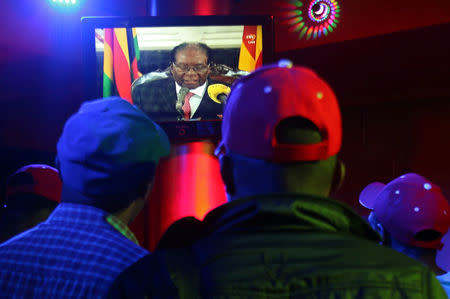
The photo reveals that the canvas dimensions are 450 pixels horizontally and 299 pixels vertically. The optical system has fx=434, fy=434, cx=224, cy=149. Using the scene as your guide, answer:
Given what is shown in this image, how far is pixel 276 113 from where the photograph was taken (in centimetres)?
93

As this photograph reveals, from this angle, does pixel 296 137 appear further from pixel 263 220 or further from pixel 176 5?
pixel 176 5

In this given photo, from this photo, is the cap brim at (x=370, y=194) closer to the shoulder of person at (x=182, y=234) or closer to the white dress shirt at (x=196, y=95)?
the white dress shirt at (x=196, y=95)

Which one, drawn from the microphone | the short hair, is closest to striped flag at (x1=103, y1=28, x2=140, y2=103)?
the short hair

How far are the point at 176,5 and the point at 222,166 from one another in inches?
83.5

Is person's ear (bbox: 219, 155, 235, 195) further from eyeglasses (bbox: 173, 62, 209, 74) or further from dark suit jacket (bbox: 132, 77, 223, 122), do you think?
eyeglasses (bbox: 173, 62, 209, 74)

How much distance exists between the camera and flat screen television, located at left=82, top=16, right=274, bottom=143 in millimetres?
2586

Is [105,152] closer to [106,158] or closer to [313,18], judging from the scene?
[106,158]

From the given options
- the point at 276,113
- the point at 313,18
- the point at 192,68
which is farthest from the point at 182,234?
the point at 313,18

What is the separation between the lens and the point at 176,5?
2.84 metres

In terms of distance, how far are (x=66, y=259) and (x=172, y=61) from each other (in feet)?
6.06

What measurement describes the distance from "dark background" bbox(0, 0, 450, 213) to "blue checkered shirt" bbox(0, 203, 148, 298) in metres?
2.08

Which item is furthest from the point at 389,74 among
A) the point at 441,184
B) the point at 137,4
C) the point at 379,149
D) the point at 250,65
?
the point at 137,4

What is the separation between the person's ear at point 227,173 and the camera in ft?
3.15

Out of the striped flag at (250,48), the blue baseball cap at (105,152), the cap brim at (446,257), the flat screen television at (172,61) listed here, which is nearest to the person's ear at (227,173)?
the blue baseball cap at (105,152)
